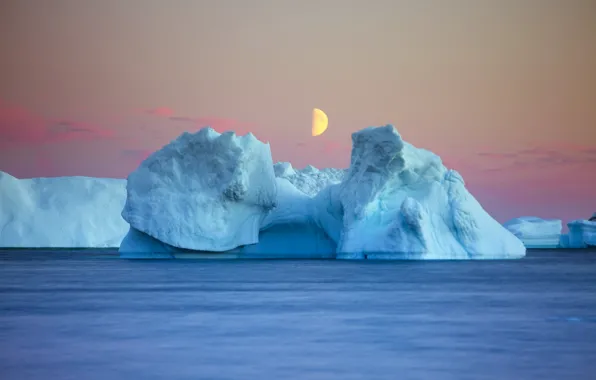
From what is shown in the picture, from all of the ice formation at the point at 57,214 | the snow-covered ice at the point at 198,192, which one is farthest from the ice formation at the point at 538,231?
the snow-covered ice at the point at 198,192

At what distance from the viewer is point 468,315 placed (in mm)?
11703

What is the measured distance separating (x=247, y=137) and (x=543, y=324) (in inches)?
873

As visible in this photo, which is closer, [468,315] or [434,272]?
[468,315]

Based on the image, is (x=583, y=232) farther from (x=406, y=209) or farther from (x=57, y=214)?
(x=57, y=214)

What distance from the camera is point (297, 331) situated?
9.74 m

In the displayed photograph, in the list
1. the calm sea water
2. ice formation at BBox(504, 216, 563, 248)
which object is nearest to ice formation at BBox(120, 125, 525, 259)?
the calm sea water

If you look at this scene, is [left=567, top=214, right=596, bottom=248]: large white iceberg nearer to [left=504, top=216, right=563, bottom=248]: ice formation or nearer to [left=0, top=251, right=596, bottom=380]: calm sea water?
[left=504, top=216, right=563, bottom=248]: ice formation

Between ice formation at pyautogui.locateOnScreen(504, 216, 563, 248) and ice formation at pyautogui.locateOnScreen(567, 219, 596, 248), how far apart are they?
103 centimetres

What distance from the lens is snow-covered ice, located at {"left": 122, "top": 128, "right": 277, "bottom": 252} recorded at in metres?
30.6

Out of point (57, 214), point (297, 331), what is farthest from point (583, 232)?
point (297, 331)

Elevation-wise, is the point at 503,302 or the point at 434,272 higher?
the point at 434,272

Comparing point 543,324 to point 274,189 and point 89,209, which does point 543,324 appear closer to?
point 274,189

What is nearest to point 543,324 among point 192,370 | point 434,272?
point 192,370

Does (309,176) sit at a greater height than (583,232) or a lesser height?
greater
